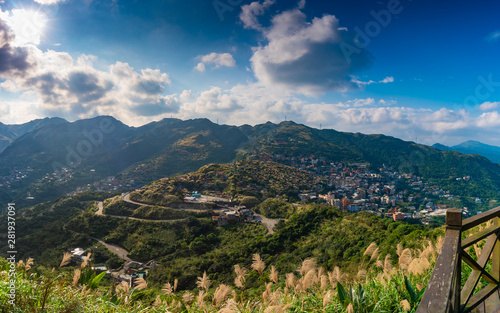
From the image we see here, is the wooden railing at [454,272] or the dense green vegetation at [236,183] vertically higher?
the wooden railing at [454,272]

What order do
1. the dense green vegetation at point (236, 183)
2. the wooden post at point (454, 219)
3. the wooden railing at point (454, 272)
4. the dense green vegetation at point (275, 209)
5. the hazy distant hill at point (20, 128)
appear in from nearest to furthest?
1. the wooden railing at point (454, 272)
2. the wooden post at point (454, 219)
3. the dense green vegetation at point (275, 209)
4. the dense green vegetation at point (236, 183)
5. the hazy distant hill at point (20, 128)

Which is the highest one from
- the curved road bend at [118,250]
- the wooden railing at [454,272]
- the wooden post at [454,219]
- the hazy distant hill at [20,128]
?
the hazy distant hill at [20,128]

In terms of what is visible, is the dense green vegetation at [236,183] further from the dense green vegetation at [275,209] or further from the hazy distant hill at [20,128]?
the hazy distant hill at [20,128]

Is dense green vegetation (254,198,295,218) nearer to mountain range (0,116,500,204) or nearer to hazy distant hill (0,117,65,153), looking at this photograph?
mountain range (0,116,500,204)

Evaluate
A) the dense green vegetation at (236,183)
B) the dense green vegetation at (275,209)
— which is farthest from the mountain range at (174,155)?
the dense green vegetation at (275,209)

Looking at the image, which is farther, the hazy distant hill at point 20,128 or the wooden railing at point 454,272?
the hazy distant hill at point 20,128

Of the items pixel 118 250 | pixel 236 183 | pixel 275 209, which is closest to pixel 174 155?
pixel 236 183

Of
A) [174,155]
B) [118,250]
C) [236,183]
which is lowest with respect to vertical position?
[118,250]

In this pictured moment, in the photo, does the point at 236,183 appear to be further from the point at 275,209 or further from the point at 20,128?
the point at 20,128

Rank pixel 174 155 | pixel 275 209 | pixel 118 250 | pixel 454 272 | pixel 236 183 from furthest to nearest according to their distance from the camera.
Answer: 1. pixel 174 155
2. pixel 236 183
3. pixel 275 209
4. pixel 118 250
5. pixel 454 272
